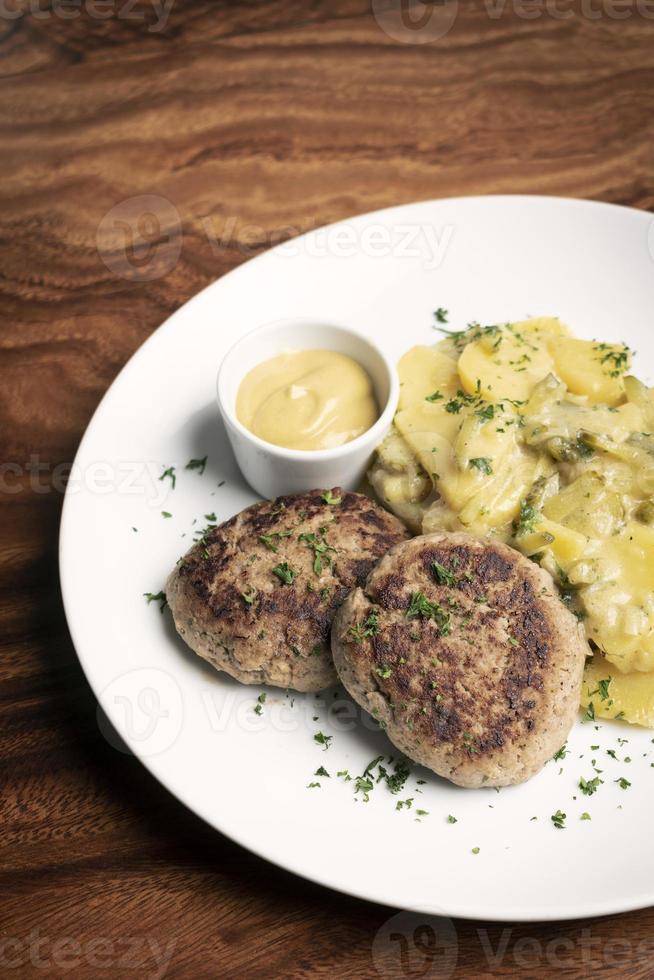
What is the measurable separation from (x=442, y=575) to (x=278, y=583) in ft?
2.21

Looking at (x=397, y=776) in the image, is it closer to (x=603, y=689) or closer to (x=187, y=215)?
(x=603, y=689)

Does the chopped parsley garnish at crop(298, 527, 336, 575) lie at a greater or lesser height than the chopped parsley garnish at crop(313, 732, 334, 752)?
greater

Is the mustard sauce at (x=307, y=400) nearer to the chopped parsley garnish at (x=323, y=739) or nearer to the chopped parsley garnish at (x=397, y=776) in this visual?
the chopped parsley garnish at (x=323, y=739)

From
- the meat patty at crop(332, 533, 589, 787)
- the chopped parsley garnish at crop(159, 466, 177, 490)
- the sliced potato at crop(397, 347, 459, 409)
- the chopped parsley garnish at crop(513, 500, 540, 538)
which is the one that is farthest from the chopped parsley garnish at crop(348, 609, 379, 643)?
the chopped parsley garnish at crop(159, 466, 177, 490)

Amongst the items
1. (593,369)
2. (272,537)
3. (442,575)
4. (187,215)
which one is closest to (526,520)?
(442,575)

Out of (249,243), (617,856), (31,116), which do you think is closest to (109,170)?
(31,116)

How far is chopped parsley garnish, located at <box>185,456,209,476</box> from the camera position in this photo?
4.83 metres

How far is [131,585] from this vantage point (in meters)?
4.36

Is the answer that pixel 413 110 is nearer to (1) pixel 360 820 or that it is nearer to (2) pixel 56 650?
(2) pixel 56 650

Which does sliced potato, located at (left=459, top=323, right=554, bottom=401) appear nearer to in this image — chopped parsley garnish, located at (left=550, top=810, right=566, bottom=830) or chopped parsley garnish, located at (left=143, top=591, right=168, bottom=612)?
chopped parsley garnish, located at (left=143, top=591, right=168, bottom=612)

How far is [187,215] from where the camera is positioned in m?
6.25

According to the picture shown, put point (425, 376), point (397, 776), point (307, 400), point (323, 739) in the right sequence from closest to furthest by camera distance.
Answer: point (397, 776) → point (323, 739) → point (307, 400) → point (425, 376)

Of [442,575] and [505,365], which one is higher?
[505,365]

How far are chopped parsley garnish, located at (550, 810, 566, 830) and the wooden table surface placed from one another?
0.18m
